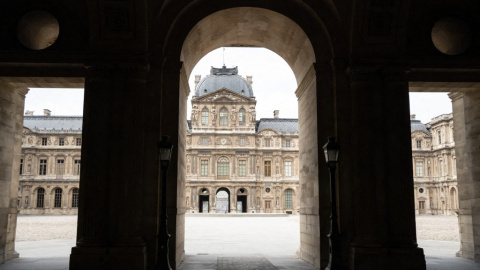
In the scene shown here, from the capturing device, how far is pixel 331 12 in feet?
32.2

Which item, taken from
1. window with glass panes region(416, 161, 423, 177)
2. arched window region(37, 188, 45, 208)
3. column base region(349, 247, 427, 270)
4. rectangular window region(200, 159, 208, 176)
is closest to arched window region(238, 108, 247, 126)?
rectangular window region(200, 159, 208, 176)

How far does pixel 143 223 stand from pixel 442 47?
8058mm

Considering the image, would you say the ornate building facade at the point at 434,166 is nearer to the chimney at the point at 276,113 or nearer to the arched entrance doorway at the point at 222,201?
the chimney at the point at 276,113

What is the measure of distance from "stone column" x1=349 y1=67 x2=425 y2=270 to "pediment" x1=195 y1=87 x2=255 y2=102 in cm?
5372

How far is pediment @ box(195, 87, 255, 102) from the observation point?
206 feet

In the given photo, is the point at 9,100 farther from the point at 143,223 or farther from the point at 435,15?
the point at 435,15

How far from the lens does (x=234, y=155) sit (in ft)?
210

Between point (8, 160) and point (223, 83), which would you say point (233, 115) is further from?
point (8, 160)

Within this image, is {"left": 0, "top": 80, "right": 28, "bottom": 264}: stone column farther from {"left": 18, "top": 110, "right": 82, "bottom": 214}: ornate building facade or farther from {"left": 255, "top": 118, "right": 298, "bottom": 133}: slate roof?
{"left": 255, "top": 118, "right": 298, "bottom": 133}: slate roof

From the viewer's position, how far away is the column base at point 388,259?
862 centimetres

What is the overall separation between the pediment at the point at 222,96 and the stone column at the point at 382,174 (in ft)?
176

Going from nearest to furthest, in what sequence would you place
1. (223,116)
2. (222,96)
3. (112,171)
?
(112,171) < (222,96) < (223,116)

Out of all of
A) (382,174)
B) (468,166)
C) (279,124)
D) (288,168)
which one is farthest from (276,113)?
(382,174)

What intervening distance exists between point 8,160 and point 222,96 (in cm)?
5237
